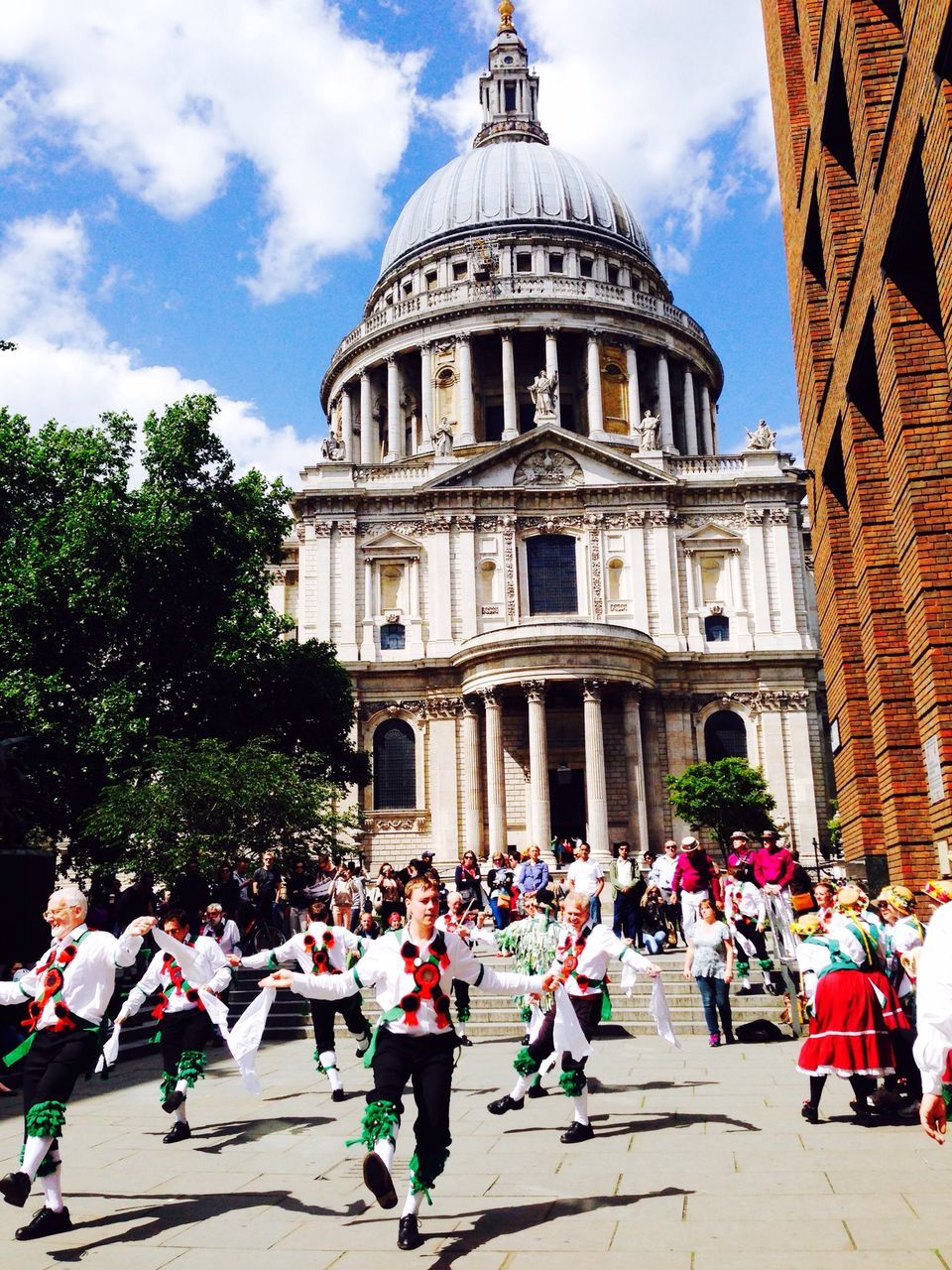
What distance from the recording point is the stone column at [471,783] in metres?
44.3

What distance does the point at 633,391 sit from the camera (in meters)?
62.4

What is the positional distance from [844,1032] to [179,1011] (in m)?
5.80

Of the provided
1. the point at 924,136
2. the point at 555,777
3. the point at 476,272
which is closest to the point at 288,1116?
the point at 924,136

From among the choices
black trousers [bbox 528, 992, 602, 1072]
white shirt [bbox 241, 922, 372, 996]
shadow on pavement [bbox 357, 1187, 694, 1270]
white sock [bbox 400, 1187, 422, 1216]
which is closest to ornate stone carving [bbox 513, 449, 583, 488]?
white shirt [bbox 241, 922, 372, 996]

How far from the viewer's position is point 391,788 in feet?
153

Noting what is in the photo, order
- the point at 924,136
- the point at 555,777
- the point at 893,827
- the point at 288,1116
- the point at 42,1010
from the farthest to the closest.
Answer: the point at 555,777 → the point at 893,827 → the point at 288,1116 → the point at 924,136 → the point at 42,1010

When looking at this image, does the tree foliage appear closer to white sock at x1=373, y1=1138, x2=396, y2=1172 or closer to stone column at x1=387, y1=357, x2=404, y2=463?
white sock at x1=373, y1=1138, x2=396, y2=1172

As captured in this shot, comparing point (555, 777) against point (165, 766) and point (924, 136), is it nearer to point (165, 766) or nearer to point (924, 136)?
point (165, 766)

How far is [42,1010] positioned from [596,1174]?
3942 millimetres

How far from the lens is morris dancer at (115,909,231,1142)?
10.4 m

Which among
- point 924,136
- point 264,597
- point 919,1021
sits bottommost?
point 919,1021

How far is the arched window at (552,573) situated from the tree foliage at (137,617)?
43.4 ft

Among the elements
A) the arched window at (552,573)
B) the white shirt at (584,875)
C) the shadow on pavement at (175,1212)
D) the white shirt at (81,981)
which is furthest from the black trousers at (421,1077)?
the arched window at (552,573)

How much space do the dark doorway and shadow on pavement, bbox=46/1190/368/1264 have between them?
38119 millimetres
